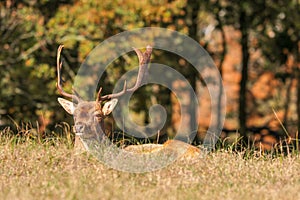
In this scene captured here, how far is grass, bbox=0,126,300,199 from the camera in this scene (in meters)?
6.63

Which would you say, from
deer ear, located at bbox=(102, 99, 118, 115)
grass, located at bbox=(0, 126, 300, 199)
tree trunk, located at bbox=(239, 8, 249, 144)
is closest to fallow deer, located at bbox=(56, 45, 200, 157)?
deer ear, located at bbox=(102, 99, 118, 115)

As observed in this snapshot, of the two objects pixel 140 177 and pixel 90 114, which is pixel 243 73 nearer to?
pixel 90 114

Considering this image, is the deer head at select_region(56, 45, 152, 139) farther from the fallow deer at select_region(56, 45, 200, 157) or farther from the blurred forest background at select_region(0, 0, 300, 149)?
the blurred forest background at select_region(0, 0, 300, 149)

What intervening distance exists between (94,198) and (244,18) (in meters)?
16.3

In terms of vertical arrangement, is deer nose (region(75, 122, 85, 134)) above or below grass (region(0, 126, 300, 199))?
above

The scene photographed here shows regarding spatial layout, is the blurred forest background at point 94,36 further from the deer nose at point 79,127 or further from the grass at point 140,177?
the grass at point 140,177

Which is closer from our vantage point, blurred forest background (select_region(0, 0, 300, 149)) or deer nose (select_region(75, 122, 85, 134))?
deer nose (select_region(75, 122, 85, 134))

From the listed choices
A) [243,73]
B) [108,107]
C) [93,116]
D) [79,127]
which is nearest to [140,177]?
[79,127]

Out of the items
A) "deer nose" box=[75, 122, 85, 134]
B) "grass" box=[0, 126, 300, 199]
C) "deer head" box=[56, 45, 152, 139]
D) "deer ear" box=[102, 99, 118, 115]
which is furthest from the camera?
"deer ear" box=[102, 99, 118, 115]

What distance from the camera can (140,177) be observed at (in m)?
7.33

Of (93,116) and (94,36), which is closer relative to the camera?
(93,116)

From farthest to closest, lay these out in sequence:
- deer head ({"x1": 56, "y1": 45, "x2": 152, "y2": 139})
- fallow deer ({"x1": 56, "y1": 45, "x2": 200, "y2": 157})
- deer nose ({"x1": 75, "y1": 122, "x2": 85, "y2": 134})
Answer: deer head ({"x1": 56, "y1": 45, "x2": 152, "y2": 139}) → deer nose ({"x1": 75, "y1": 122, "x2": 85, "y2": 134}) → fallow deer ({"x1": 56, "y1": 45, "x2": 200, "y2": 157})

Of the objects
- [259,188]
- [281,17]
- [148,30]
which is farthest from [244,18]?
[259,188]

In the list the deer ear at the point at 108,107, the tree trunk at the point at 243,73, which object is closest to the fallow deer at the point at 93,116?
the deer ear at the point at 108,107
